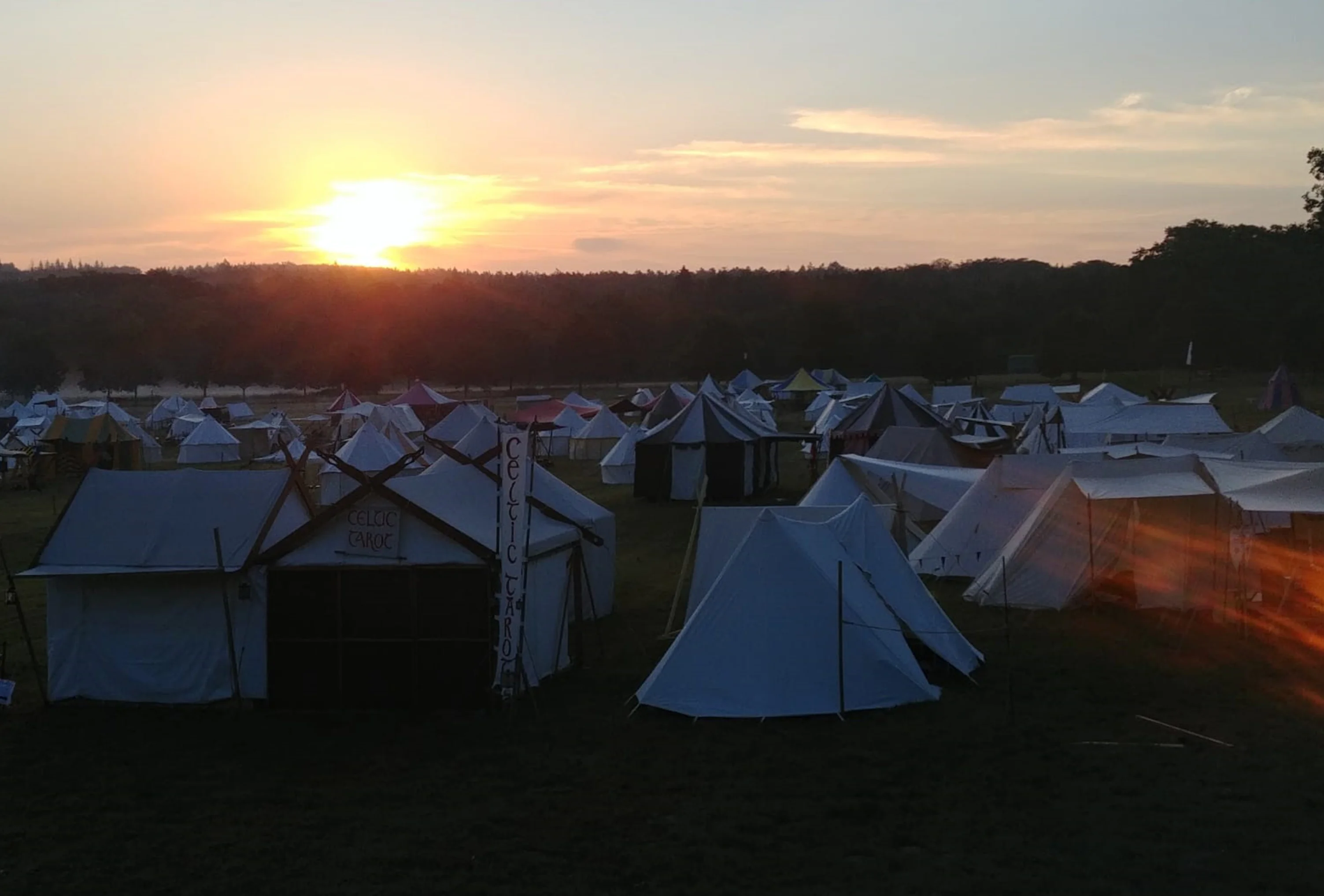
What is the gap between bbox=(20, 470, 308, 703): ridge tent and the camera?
1286cm

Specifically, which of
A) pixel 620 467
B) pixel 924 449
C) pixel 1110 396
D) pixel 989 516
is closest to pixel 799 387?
pixel 1110 396

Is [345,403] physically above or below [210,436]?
above

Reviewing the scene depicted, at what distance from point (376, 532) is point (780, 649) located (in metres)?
4.19

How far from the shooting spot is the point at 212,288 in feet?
448

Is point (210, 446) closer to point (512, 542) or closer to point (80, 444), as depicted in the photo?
point (80, 444)

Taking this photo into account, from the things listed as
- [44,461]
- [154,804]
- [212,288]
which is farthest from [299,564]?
[212,288]

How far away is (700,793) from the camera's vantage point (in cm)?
991

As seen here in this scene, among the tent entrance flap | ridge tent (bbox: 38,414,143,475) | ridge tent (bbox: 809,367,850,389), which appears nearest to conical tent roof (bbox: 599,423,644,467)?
ridge tent (bbox: 38,414,143,475)

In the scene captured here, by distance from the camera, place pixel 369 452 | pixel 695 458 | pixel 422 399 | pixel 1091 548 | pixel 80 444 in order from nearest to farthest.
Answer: pixel 1091 548, pixel 695 458, pixel 369 452, pixel 80 444, pixel 422 399

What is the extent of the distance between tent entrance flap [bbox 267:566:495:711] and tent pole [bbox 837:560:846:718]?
3.40 m

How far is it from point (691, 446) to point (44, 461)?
22893mm

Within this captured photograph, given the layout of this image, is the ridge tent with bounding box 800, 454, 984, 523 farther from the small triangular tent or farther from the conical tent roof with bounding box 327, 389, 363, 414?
the small triangular tent

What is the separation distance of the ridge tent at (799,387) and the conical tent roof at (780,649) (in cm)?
6070

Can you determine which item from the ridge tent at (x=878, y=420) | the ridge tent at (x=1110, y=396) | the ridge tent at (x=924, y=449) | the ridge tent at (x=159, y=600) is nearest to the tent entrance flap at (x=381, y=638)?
the ridge tent at (x=159, y=600)
